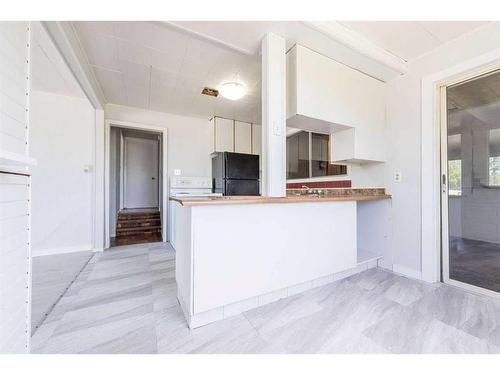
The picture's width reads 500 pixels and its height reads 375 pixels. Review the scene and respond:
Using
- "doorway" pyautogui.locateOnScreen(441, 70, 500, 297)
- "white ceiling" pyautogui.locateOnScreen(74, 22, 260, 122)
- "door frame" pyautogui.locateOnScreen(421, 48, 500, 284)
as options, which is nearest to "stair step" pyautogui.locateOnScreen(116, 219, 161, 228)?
"white ceiling" pyautogui.locateOnScreen(74, 22, 260, 122)

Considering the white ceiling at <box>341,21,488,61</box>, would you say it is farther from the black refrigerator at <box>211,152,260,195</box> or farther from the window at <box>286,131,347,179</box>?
the black refrigerator at <box>211,152,260,195</box>

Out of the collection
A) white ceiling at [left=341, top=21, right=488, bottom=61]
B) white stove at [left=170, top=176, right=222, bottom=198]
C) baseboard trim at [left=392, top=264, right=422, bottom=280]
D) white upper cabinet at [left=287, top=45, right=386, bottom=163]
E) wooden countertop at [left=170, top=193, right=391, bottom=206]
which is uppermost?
white ceiling at [left=341, top=21, right=488, bottom=61]

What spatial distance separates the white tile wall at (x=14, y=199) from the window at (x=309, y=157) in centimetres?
322

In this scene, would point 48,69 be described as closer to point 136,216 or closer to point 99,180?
point 99,180

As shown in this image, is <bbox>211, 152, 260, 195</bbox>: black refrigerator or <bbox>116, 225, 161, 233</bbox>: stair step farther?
<bbox>116, 225, 161, 233</bbox>: stair step

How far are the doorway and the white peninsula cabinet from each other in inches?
118

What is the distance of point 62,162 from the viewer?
10.4 feet

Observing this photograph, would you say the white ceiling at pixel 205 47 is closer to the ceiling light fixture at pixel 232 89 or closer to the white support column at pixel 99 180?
the ceiling light fixture at pixel 232 89

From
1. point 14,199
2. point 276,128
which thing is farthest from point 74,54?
point 276,128

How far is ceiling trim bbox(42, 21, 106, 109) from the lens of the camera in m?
1.69

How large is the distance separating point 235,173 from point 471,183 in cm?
309

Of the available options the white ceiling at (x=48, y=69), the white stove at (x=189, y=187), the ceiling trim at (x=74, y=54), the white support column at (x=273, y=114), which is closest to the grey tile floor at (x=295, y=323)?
the white support column at (x=273, y=114)

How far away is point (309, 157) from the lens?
12.7 feet
